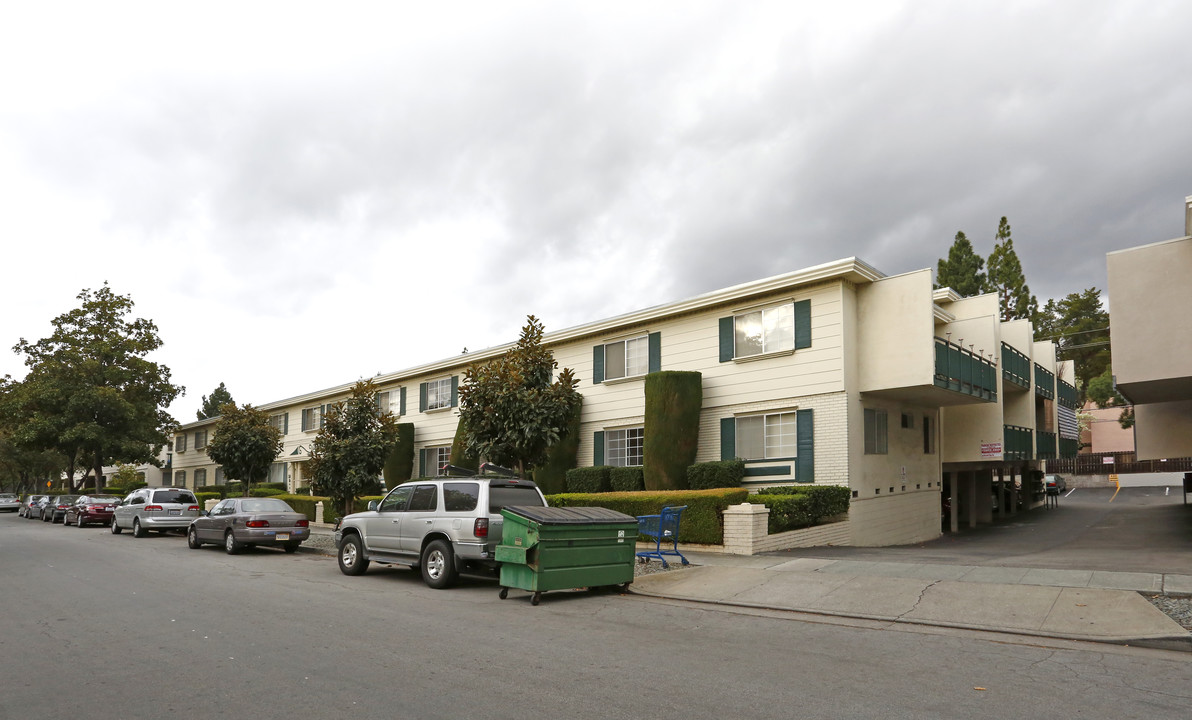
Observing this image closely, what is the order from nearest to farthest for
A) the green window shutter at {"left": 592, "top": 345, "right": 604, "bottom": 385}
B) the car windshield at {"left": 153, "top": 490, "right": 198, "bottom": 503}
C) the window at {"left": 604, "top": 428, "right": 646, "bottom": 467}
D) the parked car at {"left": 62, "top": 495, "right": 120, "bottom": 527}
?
the window at {"left": 604, "top": 428, "right": 646, "bottom": 467} → the green window shutter at {"left": 592, "top": 345, "right": 604, "bottom": 385} → the car windshield at {"left": 153, "top": 490, "right": 198, "bottom": 503} → the parked car at {"left": 62, "top": 495, "right": 120, "bottom": 527}

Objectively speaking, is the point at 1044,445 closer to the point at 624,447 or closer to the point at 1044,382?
the point at 1044,382

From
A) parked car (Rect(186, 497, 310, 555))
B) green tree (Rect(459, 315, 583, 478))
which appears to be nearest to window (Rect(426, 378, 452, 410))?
green tree (Rect(459, 315, 583, 478))

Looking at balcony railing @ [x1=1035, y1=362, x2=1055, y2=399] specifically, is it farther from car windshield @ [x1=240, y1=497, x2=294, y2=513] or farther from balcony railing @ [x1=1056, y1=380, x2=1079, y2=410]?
car windshield @ [x1=240, y1=497, x2=294, y2=513]

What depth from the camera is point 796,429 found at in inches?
779

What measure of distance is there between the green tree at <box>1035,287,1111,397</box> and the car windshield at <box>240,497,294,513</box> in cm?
5426

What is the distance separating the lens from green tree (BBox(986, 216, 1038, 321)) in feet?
161

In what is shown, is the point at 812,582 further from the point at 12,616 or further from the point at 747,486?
the point at 12,616

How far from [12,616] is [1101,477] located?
198 ft

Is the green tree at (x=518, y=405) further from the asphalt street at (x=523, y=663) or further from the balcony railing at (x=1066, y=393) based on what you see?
the balcony railing at (x=1066, y=393)

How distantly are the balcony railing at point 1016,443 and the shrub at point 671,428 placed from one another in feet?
31.9

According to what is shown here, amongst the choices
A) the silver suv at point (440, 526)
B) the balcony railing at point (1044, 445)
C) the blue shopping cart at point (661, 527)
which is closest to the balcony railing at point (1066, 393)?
the balcony railing at point (1044, 445)

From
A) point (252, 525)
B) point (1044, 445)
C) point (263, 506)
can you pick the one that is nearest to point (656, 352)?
point (263, 506)

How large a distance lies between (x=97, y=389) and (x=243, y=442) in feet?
45.0

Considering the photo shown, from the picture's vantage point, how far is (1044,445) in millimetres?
30672
